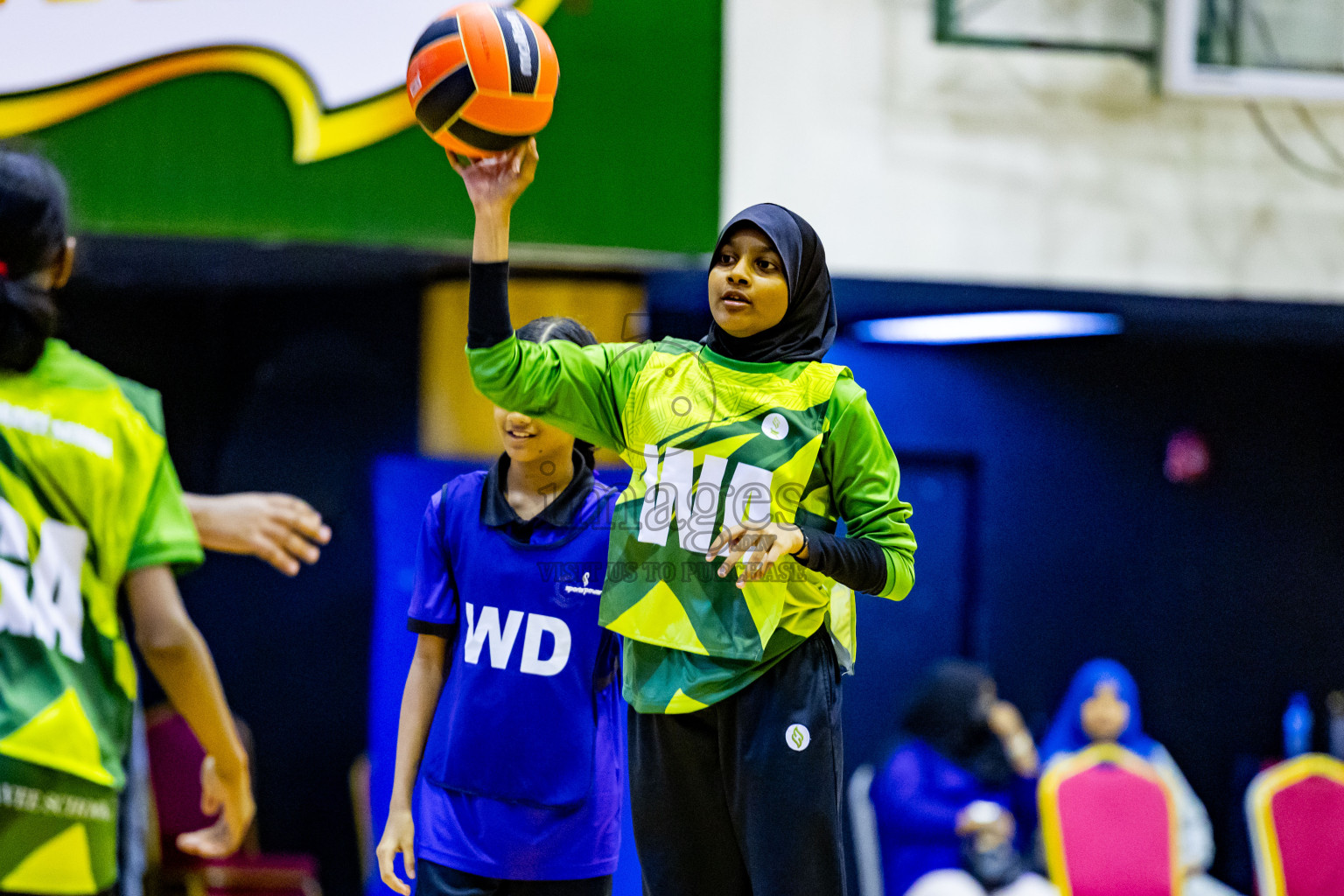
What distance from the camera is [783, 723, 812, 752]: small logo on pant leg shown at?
7.98 feet

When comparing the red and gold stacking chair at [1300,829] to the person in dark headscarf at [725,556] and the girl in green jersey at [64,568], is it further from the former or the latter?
the girl in green jersey at [64,568]

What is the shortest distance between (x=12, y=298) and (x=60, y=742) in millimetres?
770

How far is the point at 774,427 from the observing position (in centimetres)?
249

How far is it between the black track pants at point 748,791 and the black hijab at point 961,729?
3227 mm

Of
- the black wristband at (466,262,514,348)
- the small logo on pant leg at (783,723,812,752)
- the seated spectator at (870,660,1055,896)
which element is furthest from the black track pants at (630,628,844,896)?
the seated spectator at (870,660,1055,896)

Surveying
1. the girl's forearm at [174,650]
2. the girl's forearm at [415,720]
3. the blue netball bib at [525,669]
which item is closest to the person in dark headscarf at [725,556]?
the blue netball bib at [525,669]

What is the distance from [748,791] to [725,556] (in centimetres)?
44

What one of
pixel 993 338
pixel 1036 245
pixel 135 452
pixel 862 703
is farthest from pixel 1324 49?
pixel 135 452

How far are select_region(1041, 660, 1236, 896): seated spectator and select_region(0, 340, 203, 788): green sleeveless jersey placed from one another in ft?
14.2

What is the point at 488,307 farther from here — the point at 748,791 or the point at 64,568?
the point at 748,791

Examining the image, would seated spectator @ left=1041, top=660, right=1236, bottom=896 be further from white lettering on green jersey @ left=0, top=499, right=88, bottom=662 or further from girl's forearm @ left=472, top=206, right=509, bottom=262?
white lettering on green jersey @ left=0, top=499, right=88, bottom=662

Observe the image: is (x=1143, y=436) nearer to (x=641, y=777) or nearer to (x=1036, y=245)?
(x=1036, y=245)

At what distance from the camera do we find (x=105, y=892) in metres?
2.37

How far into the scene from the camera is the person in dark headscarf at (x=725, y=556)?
7.96ft
